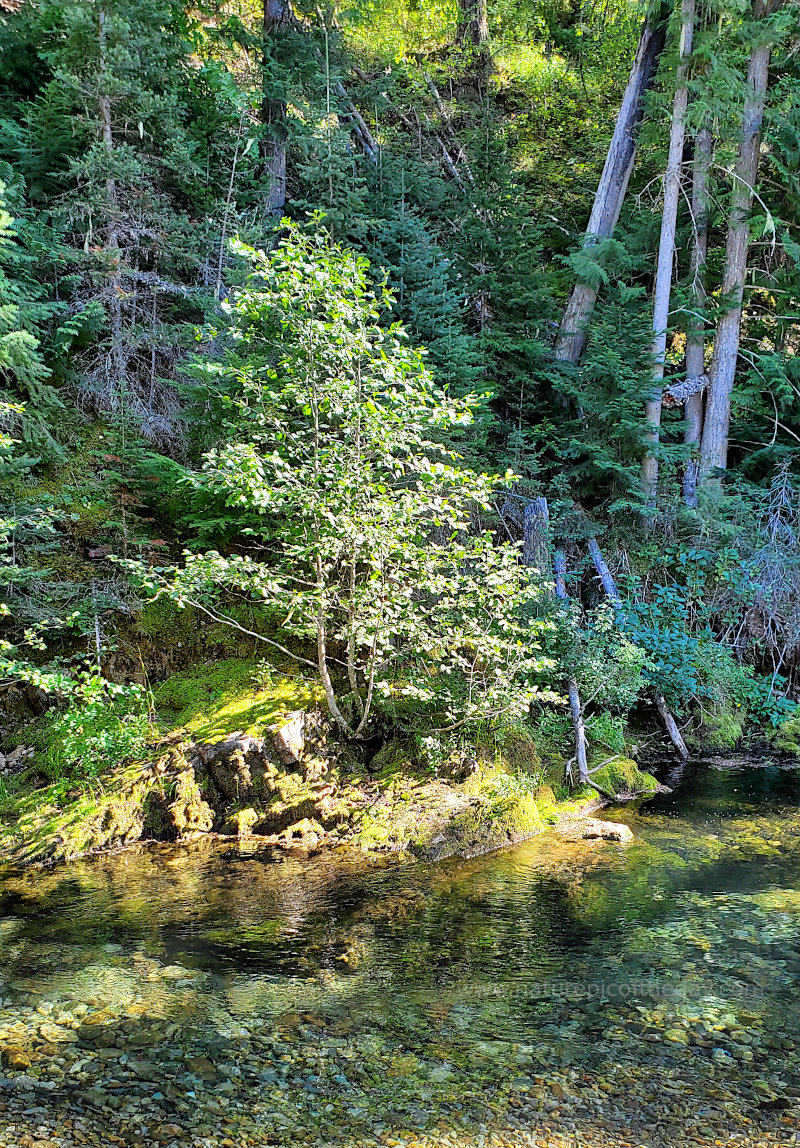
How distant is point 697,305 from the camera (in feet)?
41.5

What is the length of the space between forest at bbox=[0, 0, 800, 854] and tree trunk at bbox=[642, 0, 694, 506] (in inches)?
2.7

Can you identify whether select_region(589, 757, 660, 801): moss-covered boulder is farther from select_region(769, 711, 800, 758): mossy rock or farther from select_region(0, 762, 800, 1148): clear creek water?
select_region(769, 711, 800, 758): mossy rock

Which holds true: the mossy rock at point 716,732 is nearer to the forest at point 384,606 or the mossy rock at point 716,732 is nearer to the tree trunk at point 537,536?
the forest at point 384,606

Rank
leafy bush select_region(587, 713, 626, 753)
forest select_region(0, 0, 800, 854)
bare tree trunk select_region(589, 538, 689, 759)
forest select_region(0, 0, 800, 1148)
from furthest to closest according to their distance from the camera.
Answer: bare tree trunk select_region(589, 538, 689, 759)
leafy bush select_region(587, 713, 626, 753)
forest select_region(0, 0, 800, 854)
forest select_region(0, 0, 800, 1148)

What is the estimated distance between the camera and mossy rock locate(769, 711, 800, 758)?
9.79m

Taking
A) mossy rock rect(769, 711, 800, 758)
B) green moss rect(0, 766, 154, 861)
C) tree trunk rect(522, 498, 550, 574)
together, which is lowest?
green moss rect(0, 766, 154, 861)

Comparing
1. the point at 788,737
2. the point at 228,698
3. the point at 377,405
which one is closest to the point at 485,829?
the point at 228,698

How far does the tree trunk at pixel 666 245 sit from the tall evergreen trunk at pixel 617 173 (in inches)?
52.6

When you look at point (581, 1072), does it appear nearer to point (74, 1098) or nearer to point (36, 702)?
point (74, 1098)

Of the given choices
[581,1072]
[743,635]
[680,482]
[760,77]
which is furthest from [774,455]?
[581,1072]

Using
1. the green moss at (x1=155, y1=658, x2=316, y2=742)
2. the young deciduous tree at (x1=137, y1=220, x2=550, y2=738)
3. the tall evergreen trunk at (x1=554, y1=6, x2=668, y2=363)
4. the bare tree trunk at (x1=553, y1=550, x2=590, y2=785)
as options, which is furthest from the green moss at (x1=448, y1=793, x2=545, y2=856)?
the tall evergreen trunk at (x1=554, y1=6, x2=668, y2=363)


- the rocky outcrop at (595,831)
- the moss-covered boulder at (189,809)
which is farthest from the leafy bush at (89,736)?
the rocky outcrop at (595,831)

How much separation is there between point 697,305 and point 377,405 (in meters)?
8.81

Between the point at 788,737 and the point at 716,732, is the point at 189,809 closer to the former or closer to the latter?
the point at 716,732
